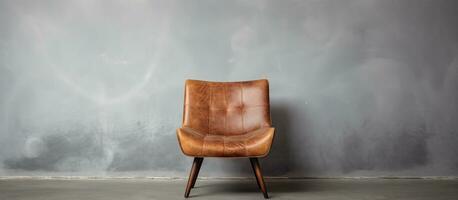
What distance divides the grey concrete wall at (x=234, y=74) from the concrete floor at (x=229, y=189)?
236mm

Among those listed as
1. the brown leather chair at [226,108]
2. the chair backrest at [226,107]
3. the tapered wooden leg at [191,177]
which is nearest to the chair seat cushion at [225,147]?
the tapered wooden leg at [191,177]

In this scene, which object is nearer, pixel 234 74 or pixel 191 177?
pixel 191 177

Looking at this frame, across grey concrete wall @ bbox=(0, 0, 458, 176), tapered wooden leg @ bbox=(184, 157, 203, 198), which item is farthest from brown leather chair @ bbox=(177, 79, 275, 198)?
grey concrete wall @ bbox=(0, 0, 458, 176)

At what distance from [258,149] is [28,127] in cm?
211

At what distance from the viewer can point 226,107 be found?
2.96 metres

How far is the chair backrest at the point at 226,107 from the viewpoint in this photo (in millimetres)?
2863

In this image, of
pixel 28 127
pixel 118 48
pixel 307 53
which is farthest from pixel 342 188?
pixel 28 127

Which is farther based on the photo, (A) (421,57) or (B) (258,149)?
(A) (421,57)

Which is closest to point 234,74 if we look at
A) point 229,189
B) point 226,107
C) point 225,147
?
point 226,107

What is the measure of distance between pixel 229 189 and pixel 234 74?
1016mm

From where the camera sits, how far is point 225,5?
11.3 ft

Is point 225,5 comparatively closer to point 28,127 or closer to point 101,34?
point 101,34

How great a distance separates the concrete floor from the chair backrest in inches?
17.7

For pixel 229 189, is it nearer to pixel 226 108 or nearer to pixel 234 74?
pixel 226 108
